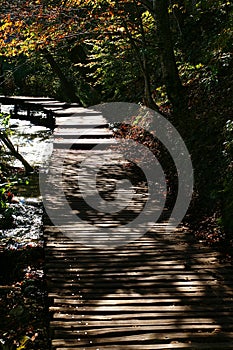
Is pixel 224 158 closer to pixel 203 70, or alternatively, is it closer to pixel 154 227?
pixel 154 227

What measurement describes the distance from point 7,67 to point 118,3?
20.7 metres

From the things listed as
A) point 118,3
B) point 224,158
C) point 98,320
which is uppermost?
point 118,3

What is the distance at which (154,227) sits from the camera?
698 cm

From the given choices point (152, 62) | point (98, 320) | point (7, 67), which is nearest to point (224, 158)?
point (98, 320)

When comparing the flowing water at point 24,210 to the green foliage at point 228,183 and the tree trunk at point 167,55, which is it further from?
the tree trunk at point 167,55

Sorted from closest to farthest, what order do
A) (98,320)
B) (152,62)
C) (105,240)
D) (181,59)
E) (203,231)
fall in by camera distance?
(98,320) < (105,240) < (203,231) < (181,59) < (152,62)

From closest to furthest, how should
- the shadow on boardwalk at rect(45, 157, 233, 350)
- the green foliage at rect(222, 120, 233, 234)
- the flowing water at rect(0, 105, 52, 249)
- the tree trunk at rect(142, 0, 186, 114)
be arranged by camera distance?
the shadow on boardwalk at rect(45, 157, 233, 350)
the green foliage at rect(222, 120, 233, 234)
the flowing water at rect(0, 105, 52, 249)
the tree trunk at rect(142, 0, 186, 114)

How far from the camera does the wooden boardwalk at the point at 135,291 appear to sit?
13.8 ft

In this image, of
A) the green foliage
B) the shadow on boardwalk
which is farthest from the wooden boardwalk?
the green foliage

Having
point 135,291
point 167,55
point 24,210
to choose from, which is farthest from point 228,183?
point 167,55

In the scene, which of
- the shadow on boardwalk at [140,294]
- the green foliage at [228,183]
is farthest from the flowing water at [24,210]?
the green foliage at [228,183]

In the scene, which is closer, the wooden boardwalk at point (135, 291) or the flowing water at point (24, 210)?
the wooden boardwalk at point (135, 291)

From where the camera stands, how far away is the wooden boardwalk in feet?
13.8

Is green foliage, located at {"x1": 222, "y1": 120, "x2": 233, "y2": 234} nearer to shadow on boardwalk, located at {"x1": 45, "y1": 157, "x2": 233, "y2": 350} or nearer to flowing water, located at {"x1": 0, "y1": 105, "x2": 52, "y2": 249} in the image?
shadow on boardwalk, located at {"x1": 45, "y1": 157, "x2": 233, "y2": 350}
